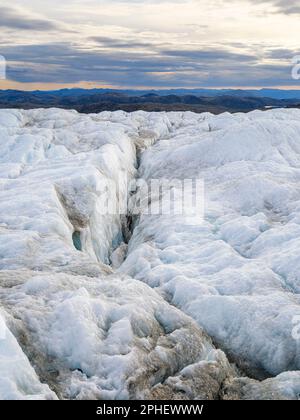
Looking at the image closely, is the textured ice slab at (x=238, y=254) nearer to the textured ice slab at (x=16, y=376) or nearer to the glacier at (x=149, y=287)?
the glacier at (x=149, y=287)

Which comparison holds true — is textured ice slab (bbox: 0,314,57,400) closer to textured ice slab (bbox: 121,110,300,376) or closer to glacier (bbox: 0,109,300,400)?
Result: glacier (bbox: 0,109,300,400)

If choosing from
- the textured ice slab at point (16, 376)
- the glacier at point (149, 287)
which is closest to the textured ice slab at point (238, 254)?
the glacier at point (149, 287)

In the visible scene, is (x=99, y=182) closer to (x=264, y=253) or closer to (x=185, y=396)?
(x=264, y=253)

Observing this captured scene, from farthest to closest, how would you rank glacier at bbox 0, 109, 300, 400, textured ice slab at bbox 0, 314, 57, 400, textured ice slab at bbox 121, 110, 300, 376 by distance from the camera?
textured ice slab at bbox 121, 110, 300, 376 < glacier at bbox 0, 109, 300, 400 < textured ice slab at bbox 0, 314, 57, 400

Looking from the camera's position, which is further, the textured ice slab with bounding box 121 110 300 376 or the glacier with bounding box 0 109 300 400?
the textured ice slab with bounding box 121 110 300 376

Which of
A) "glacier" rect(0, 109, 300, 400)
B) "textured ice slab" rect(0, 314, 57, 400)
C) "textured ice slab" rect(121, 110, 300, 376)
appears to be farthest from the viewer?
"textured ice slab" rect(121, 110, 300, 376)

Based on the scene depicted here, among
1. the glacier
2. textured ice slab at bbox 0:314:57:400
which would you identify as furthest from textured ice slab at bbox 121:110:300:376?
textured ice slab at bbox 0:314:57:400

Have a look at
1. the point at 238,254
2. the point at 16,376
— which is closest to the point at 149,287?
the point at 238,254

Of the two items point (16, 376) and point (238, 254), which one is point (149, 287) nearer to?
point (238, 254)
